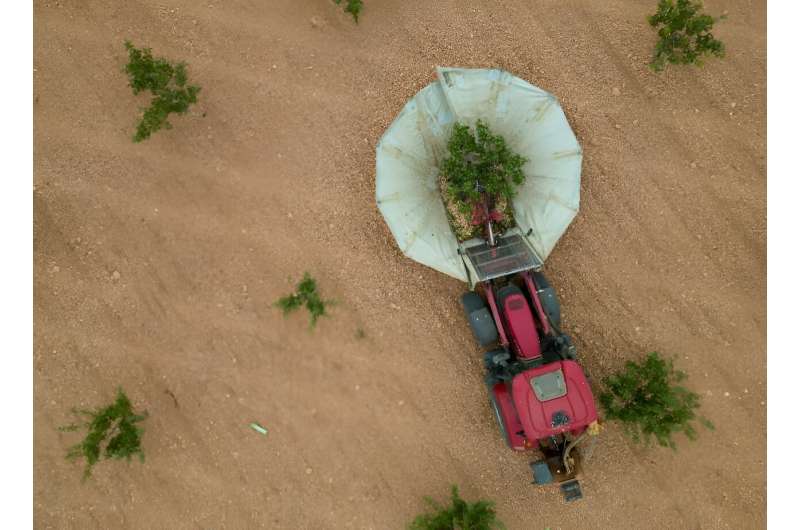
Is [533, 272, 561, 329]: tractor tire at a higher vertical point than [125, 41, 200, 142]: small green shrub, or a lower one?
lower

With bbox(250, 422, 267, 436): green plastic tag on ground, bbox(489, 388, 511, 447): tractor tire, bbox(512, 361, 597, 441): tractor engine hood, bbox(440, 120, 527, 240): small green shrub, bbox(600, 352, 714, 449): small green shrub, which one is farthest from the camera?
bbox(250, 422, 267, 436): green plastic tag on ground

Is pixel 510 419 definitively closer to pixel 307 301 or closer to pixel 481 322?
pixel 481 322

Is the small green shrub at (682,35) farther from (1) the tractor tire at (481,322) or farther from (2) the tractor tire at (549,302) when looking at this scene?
(1) the tractor tire at (481,322)

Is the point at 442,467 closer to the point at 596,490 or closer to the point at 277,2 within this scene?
the point at 596,490

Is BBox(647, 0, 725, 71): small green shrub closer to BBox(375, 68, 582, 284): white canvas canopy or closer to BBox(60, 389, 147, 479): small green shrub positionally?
BBox(375, 68, 582, 284): white canvas canopy

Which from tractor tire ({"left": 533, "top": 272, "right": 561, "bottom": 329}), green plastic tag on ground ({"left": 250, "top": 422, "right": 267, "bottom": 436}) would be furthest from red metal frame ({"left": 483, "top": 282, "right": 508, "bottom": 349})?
green plastic tag on ground ({"left": 250, "top": 422, "right": 267, "bottom": 436})

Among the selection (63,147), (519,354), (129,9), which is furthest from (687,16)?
(63,147)
